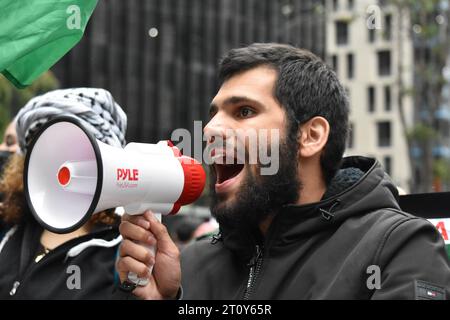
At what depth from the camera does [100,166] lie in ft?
8.36

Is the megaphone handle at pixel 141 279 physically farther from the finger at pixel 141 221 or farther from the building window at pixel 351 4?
the building window at pixel 351 4

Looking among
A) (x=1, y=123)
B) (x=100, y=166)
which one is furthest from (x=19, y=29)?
(x=1, y=123)

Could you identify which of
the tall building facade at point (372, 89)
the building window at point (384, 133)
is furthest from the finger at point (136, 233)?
the building window at point (384, 133)

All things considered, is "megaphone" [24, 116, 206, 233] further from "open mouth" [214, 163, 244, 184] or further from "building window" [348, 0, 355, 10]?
"building window" [348, 0, 355, 10]

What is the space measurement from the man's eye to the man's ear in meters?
0.18

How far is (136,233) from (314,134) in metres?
0.69

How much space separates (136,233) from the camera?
2.79 meters

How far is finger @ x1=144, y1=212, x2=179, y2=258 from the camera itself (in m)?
2.80

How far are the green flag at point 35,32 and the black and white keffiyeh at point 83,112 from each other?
61 cm

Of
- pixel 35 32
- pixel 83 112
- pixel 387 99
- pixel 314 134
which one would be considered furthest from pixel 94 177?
pixel 387 99

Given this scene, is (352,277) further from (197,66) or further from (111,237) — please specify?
(197,66)

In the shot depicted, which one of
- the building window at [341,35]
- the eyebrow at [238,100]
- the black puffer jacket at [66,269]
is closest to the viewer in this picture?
the eyebrow at [238,100]

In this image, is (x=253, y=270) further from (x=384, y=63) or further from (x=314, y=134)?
(x=384, y=63)

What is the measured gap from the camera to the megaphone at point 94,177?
102 inches
